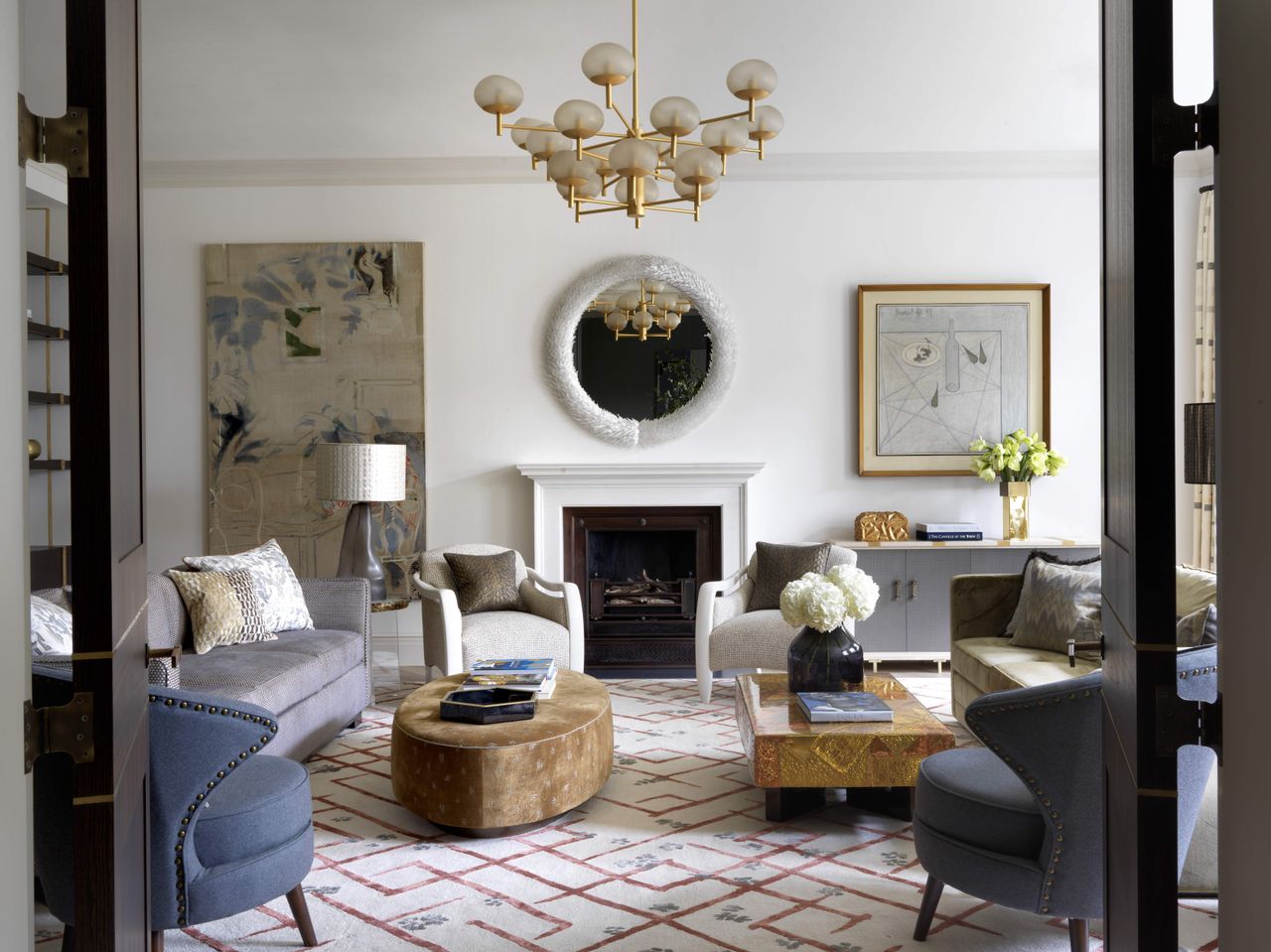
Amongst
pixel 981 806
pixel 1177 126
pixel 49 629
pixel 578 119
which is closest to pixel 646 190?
pixel 578 119

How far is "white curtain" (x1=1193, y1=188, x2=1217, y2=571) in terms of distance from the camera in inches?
237

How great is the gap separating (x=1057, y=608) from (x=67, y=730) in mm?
3889

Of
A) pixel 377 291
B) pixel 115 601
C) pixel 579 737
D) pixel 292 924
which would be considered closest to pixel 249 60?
pixel 377 291

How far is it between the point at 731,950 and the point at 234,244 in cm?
522

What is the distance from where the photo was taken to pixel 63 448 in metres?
6.24

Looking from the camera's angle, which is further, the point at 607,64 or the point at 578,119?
the point at 578,119

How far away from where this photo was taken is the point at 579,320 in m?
6.43

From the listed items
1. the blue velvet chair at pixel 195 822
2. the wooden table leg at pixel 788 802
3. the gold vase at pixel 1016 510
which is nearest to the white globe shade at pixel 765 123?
the wooden table leg at pixel 788 802

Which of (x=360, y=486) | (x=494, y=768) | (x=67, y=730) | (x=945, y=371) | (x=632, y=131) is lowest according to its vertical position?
(x=494, y=768)

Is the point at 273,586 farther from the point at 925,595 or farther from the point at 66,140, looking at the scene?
the point at 66,140

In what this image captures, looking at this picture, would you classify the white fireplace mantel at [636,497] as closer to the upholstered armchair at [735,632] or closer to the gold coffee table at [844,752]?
the upholstered armchair at [735,632]

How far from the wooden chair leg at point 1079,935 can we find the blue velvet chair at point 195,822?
185 centimetres

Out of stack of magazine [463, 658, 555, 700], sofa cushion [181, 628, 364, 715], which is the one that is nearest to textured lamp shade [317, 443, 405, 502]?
sofa cushion [181, 628, 364, 715]

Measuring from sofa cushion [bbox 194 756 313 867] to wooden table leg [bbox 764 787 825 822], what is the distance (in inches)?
61.1
